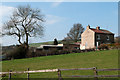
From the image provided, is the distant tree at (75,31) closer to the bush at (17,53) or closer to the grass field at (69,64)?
the bush at (17,53)

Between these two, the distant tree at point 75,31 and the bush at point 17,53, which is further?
the distant tree at point 75,31

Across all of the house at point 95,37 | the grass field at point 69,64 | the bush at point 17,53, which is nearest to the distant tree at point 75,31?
the house at point 95,37

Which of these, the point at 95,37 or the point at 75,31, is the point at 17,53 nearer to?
the point at 95,37

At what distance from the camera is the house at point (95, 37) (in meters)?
55.2

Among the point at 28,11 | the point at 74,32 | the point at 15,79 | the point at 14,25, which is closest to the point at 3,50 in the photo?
the point at 14,25

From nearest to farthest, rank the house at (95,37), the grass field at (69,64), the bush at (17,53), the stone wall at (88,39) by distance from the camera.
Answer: the grass field at (69,64) → the bush at (17,53) → the house at (95,37) → the stone wall at (88,39)

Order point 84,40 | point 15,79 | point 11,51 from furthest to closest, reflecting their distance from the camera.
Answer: point 84,40, point 11,51, point 15,79

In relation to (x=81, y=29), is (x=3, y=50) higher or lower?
lower

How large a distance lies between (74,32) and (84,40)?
10.8 meters

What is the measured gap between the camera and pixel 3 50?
123ft

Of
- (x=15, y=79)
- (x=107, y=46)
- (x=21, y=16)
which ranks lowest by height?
(x=15, y=79)

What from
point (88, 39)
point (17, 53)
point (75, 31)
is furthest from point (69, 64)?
point (75, 31)

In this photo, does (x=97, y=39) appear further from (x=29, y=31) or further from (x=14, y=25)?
(x=14, y=25)

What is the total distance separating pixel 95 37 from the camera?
55.2 meters
